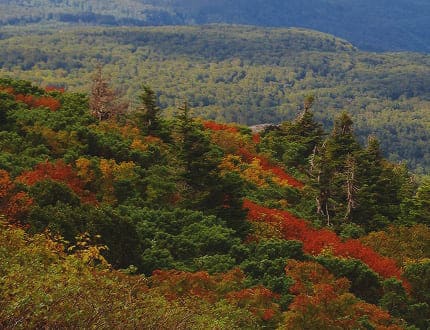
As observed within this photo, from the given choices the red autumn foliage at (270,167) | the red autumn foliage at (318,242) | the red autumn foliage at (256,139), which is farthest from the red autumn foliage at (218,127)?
the red autumn foliage at (318,242)

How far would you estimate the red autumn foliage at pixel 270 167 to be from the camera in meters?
50.9

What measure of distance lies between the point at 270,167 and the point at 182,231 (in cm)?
2441

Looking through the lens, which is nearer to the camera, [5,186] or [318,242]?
[5,186]

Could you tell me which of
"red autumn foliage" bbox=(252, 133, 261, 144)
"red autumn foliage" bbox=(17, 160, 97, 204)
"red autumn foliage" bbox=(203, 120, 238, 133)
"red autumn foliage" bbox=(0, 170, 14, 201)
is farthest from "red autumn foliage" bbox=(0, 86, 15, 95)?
"red autumn foliage" bbox=(252, 133, 261, 144)

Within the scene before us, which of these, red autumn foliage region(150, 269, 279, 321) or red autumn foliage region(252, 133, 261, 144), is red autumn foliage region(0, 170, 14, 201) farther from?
red autumn foliage region(252, 133, 261, 144)

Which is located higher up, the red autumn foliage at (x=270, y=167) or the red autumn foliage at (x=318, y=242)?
the red autumn foliage at (x=318, y=242)

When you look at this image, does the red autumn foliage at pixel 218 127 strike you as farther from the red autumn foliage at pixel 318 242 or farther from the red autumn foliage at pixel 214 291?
the red autumn foliage at pixel 214 291

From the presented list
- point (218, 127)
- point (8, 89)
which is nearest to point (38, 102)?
point (8, 89)

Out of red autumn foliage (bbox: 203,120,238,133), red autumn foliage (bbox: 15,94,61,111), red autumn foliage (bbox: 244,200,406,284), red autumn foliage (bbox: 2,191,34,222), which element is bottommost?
red autumn foliage (bbox: 203,120,238,133)

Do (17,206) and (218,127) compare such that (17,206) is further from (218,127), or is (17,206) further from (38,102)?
(218,127)

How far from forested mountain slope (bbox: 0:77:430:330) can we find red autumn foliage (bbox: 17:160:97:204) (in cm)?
9

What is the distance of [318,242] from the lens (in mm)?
33375

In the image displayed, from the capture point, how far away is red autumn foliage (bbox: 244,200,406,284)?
102ft

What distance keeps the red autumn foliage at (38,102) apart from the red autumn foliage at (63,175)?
13.5 meters
